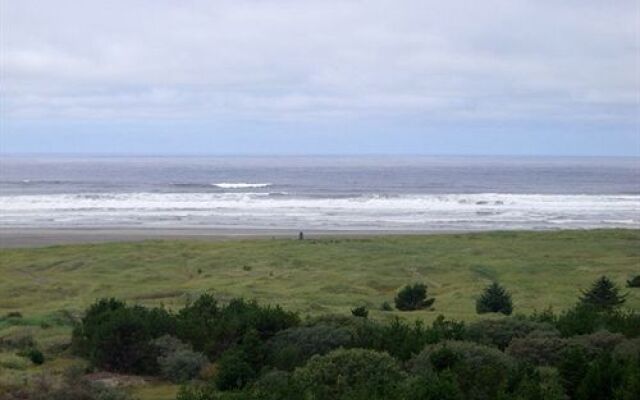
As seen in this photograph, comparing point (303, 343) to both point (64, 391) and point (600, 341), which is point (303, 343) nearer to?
point (64, 391)

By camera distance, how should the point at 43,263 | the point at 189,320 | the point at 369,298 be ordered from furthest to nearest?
1. the point at 43,263
2. the point at 369,298
3. the point at 189,320

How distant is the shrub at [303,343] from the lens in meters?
13.6

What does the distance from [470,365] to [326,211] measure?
2429 inches

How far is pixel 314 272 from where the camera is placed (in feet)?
108

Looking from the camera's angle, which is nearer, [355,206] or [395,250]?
[395,250]

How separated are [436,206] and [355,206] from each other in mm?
7167

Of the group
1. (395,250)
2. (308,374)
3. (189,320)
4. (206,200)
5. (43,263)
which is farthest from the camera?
(206,200)

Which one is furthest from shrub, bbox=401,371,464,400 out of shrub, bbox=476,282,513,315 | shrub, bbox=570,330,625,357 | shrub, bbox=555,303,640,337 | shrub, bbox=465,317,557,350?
shrub, bbox=476,282,513,315

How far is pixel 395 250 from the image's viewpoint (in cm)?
3938

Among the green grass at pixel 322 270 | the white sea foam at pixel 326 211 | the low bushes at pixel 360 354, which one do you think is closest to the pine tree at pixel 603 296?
the green grass at pixel 322 270

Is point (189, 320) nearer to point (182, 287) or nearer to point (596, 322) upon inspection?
point (596, 322)

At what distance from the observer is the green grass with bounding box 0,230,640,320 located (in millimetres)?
26156

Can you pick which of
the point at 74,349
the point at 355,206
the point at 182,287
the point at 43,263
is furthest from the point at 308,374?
the point at 355,206

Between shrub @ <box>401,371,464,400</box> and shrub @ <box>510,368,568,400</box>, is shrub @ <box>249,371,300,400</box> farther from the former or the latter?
shrub @ <box>510,368,568,400</box>
